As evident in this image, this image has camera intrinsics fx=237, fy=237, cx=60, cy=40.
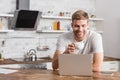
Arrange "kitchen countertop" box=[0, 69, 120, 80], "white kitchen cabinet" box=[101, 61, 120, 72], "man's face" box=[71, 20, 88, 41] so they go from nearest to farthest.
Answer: "kitchen countertop" box=[0, 69, 120, 80], "man's face" box=[71, 20, 88, 41], "white kitchen cabinet" box=[101, 61, 120, 72]

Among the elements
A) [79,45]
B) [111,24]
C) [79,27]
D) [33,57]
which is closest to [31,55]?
[33,57]

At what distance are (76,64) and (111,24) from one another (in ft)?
11.2

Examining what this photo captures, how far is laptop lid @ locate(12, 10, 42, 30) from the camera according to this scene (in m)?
4.65

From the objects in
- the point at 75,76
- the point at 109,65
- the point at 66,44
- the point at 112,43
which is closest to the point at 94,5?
the point at 112,43

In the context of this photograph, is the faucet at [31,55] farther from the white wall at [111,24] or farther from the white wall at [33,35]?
the white wall at [111,24]

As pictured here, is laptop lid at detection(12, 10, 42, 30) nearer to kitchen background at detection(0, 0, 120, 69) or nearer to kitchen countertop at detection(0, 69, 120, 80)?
kitchen background at detection(0, 0, 120, 69)

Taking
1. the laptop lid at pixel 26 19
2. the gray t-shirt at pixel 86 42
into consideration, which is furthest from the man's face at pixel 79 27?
the laptop lid at pixel 26 19

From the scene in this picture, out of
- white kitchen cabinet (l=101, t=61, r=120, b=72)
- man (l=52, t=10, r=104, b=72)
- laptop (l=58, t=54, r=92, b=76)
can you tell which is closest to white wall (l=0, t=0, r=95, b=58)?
white kitchen cabinet (l=101, t=61, r=120, b=72)

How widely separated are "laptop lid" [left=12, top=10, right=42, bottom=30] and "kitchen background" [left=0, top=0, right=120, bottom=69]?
147 millimetres

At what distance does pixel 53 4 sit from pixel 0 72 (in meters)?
3.02

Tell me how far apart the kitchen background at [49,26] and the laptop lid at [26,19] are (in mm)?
147

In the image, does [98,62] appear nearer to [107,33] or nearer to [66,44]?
[66,44]

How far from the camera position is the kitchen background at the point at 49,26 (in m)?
4.85

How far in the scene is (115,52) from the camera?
5.40 meters
